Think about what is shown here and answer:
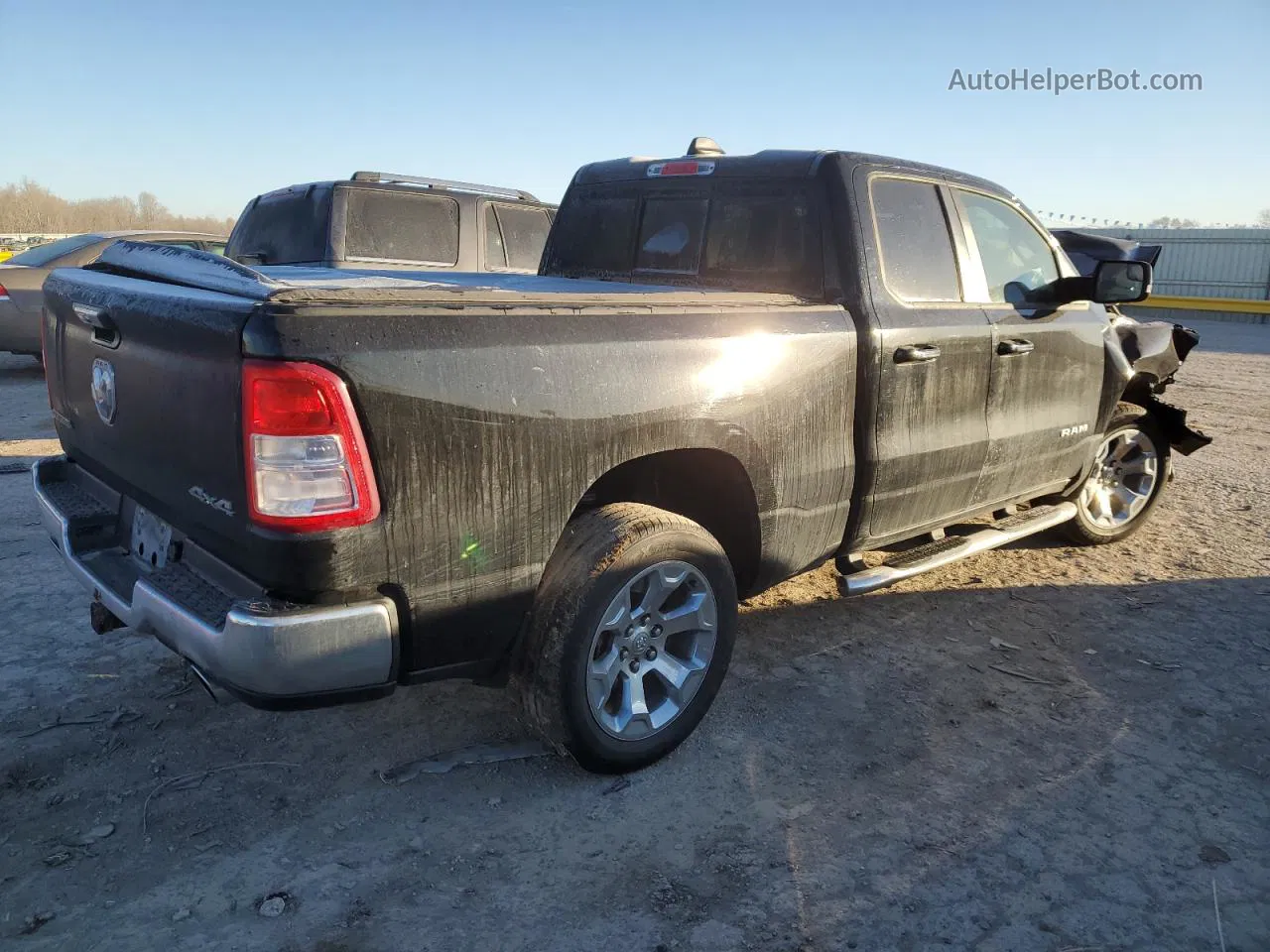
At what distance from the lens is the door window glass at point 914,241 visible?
3652mm

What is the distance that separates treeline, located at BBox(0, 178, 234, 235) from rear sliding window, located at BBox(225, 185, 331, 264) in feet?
162

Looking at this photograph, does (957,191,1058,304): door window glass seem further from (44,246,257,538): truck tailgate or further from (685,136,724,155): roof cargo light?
(44,246,257,538): truck tailgate

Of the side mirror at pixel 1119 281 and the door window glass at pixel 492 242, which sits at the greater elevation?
the door window glass at pixel 492 242

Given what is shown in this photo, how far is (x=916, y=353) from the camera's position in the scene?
356 cm

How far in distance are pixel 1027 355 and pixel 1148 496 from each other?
1960 millimetres

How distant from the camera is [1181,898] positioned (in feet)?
8.05

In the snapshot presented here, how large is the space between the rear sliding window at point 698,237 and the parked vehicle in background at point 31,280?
6581 millimetres

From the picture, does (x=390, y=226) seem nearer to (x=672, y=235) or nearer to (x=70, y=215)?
(x=672, y=235)

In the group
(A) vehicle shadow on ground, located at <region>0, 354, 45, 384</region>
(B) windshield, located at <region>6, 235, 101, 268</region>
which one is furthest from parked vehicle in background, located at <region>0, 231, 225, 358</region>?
(A) vehicle shadow on ground, located at <region>0, 354, 45, 384</region>

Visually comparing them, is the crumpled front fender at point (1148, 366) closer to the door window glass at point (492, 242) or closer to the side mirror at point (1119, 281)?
the side mirror at point (1119, 281)

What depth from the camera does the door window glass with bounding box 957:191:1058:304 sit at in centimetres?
421

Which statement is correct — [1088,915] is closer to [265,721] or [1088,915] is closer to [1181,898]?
[1181,898]

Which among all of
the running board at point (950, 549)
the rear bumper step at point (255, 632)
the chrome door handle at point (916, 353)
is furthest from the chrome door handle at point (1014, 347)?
the rear bumper step at point (255, 632)

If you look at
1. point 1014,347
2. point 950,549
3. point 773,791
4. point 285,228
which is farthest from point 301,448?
point 285,228
